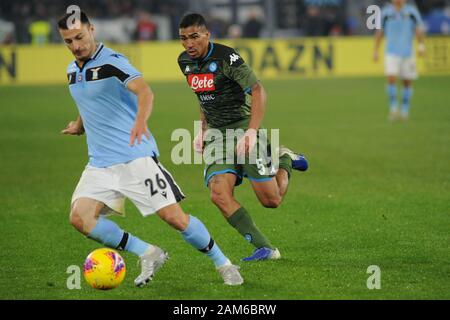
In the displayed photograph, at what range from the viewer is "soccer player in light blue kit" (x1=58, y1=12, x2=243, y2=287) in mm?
7133

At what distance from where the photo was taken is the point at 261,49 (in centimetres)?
3070

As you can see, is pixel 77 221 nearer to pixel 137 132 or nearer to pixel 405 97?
pixel 137 132

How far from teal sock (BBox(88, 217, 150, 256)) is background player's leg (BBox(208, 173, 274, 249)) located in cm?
109

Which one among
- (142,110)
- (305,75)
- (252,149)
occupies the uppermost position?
(142,110)

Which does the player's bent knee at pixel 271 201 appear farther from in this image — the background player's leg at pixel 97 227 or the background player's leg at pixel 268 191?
the background player's leg at pixel 97 227

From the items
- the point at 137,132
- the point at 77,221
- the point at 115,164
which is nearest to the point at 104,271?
the point at 77,221

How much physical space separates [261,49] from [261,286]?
23802mm

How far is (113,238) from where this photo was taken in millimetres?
7344

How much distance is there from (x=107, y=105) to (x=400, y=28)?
14327 mm

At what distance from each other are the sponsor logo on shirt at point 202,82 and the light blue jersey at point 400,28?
12696 millimetres

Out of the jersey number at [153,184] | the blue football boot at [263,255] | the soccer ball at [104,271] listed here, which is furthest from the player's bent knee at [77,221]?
the blue football boot at [263,255]

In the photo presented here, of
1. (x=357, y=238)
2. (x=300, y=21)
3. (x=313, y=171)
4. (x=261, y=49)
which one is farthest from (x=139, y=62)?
(x=357, y=238)

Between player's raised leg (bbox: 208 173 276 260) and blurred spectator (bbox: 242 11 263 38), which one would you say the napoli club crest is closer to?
player's raised leg (bbox: 208 173 276 260)
